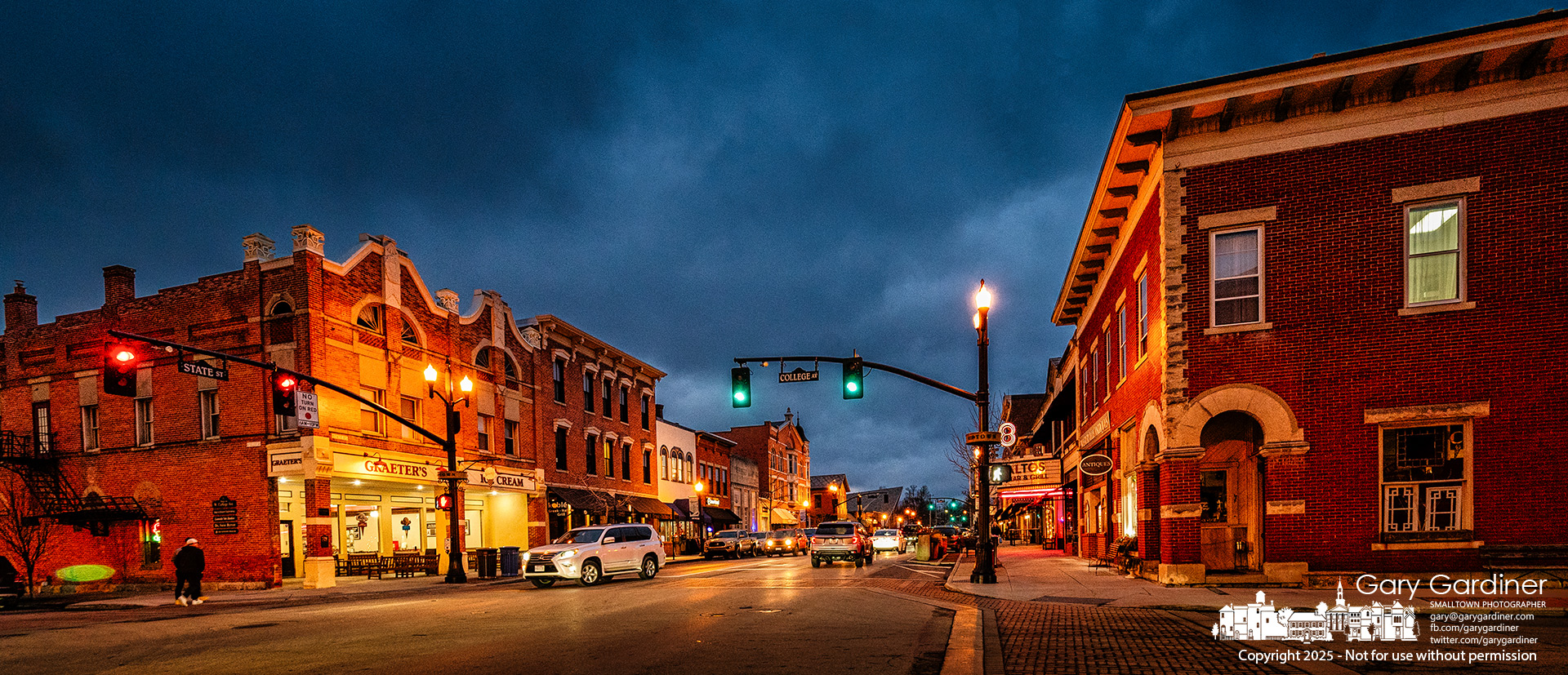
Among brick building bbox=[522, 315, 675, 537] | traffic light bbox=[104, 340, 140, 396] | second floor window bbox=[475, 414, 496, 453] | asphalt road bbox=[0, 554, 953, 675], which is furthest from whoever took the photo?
brick building bbox=[522, 315, 675, 537]

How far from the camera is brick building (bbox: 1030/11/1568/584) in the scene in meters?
14.6

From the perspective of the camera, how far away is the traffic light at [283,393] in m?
20.3

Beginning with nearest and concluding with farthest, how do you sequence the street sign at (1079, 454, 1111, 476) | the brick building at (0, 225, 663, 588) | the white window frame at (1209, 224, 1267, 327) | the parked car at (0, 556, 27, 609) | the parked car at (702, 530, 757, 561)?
the white window frame at (1209, 224, 1267, 327), the street sign at (1079, 454, 1111, 476), the parked car at (0, 556, 27, 609), the brick building at (0, 225, 663, 588), the parked car at (702, 530, 757, 561)

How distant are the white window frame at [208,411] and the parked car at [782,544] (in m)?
26.1

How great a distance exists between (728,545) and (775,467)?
33947 millimetres

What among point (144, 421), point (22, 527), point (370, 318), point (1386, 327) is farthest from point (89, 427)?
point (1386, 327)

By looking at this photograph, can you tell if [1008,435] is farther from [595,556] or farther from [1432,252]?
[595,556]

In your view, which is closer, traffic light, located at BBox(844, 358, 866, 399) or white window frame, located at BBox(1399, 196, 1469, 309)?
white window frame, located at BBox(1399, 196, 1469, 309)

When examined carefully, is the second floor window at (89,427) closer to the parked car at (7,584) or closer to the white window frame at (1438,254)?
the parked car at (7,584)

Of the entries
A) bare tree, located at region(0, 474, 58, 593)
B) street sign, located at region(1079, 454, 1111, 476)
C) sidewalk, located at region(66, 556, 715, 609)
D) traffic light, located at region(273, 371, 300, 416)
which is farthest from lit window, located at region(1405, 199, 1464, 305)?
bare tree, located at region(0, 474, 58, 593)

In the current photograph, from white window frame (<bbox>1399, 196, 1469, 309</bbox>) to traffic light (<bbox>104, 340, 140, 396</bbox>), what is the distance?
2194 centimetres

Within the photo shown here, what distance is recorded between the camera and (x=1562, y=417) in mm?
14430

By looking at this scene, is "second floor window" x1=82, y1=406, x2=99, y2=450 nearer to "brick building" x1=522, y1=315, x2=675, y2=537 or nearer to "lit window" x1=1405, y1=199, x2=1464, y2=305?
"brick building" x1=522, y1=315, x2=675, y2=537

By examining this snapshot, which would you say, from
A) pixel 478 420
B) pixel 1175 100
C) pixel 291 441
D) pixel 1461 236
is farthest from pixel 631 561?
pixel 1461 236
